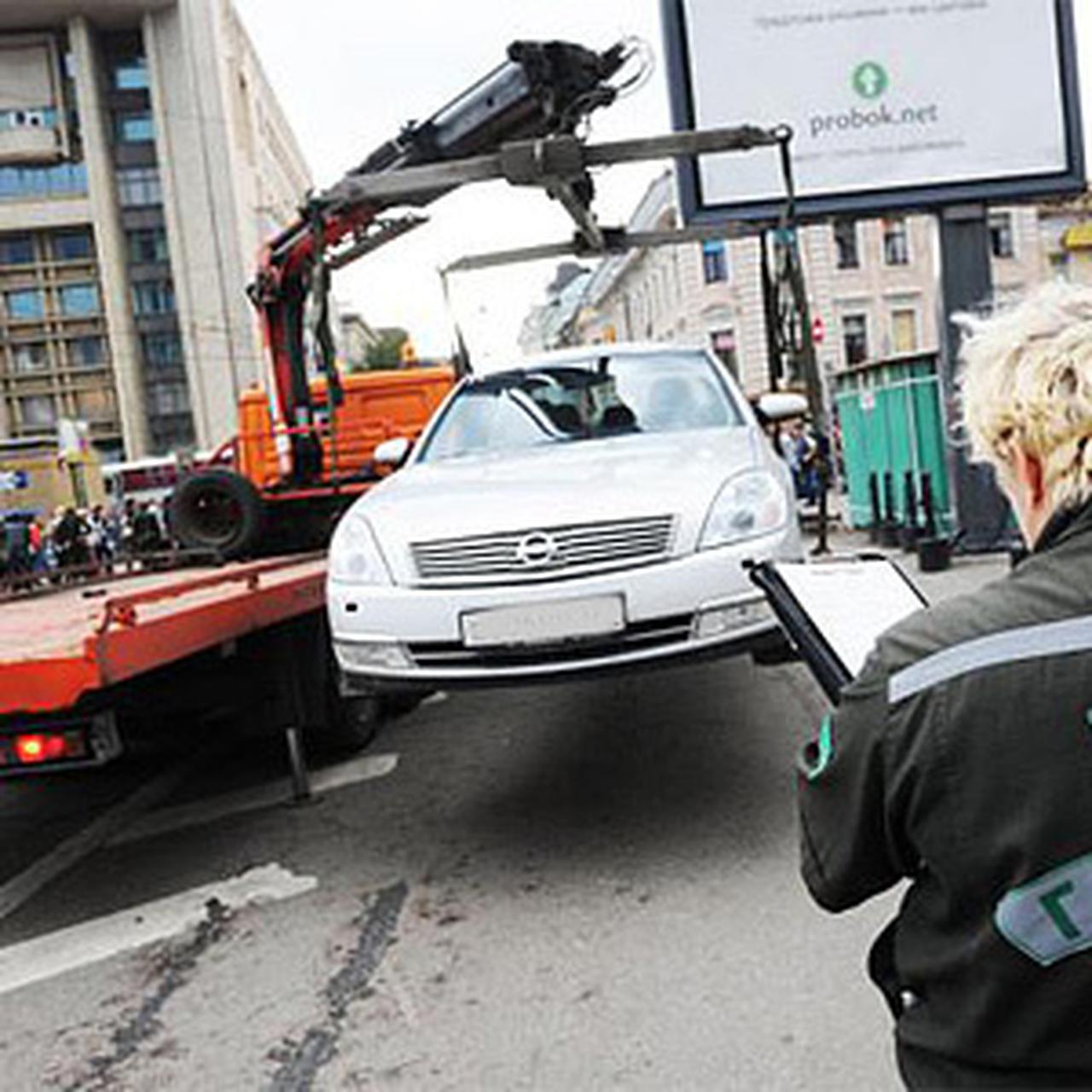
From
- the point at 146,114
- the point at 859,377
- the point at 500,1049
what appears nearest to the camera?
the point at 500,1049

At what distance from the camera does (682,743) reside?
565 centimetres

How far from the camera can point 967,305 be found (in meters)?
11.3

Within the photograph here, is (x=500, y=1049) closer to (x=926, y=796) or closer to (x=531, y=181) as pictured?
(x=926, y=796)

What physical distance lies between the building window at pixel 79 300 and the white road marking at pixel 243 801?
63903 mm

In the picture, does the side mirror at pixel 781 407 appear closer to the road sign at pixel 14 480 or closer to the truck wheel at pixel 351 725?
the truck wheel at pixel 351 725

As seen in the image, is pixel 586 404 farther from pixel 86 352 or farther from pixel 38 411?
pixel 38 411

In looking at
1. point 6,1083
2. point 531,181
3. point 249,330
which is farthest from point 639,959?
point 249,330

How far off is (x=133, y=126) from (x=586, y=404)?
203ft

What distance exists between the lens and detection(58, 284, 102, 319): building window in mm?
64438

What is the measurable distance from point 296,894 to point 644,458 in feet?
6.97

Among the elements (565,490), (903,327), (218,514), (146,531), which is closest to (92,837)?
(565,490)

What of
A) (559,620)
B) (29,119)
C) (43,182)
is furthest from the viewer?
(43,182)

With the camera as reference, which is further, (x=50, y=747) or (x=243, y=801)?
(x=243, y=801)

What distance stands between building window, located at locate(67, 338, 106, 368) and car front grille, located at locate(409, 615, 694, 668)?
214ft
